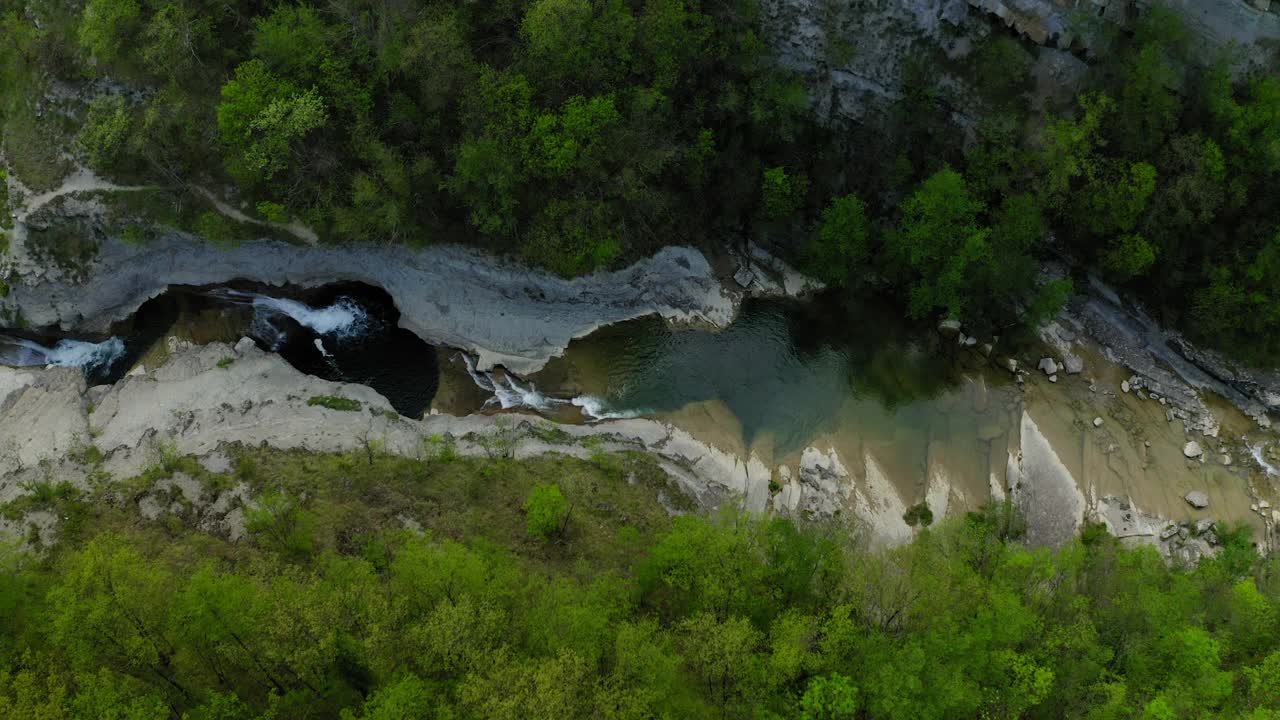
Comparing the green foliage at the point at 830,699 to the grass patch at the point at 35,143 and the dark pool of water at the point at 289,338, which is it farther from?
the grass patch at the point at 35,143

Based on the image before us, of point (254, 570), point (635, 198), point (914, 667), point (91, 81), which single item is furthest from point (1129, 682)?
point (91, 81)

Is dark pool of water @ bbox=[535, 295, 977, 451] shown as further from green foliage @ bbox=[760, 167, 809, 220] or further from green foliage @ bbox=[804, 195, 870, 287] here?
green foliage @ bbox=[760, 167, 809, 220]

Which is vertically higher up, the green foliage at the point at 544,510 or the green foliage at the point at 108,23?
the green foliage at the point at 108,23

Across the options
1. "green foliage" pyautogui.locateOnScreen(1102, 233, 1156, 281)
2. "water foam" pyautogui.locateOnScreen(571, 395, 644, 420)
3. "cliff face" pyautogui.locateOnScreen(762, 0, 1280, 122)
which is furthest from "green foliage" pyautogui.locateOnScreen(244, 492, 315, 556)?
"green foliage" pyautogui.locateOnScreen(1102, 233, 1156, 281)

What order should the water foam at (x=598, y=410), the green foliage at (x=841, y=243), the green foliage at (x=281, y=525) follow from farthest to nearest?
the green foliage at (x=841, y=243) < the water foam at (x=598, y=410) < the green foliage at (x=281, y=525)

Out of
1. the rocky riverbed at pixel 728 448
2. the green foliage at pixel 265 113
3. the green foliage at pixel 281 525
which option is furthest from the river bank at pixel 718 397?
the green foliage at pixel 265 113

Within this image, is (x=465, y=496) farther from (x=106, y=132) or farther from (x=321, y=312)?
(x=106, y=132)

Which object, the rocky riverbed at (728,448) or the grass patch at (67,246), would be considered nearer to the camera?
the rocky riverbed at (728,448)
